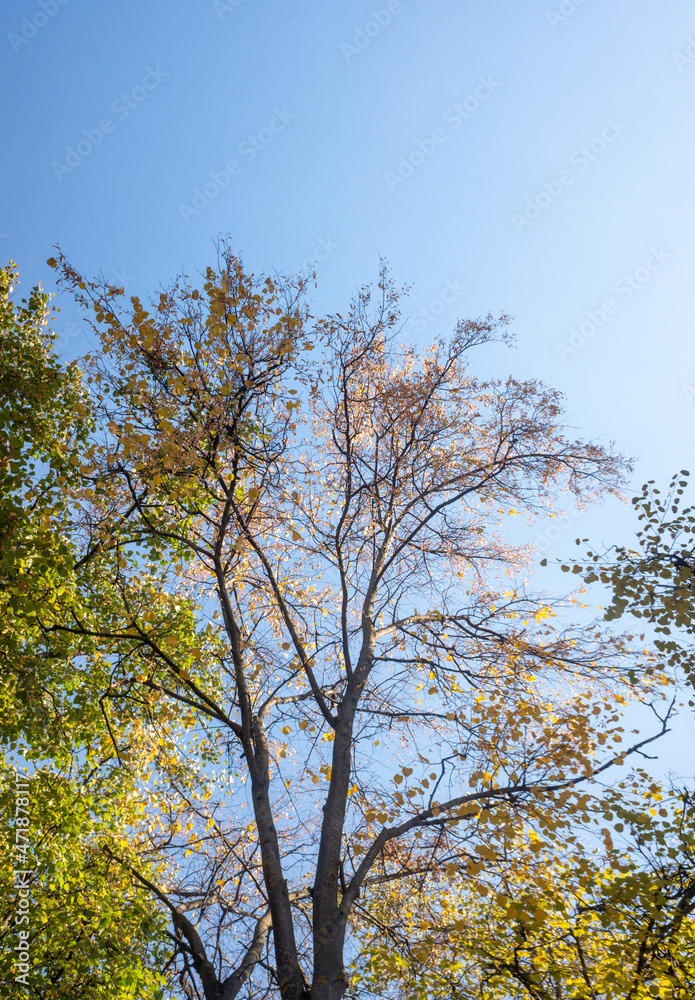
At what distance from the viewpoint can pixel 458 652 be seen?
9227 mm

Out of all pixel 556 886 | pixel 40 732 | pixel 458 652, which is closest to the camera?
pixel 556 886

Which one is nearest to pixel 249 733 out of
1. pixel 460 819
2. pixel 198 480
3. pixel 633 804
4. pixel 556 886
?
pixel 460 819

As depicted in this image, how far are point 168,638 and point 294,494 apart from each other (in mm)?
3396

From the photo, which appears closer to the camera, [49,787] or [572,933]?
[572,933]

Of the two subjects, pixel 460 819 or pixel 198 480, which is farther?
pixel 198 480

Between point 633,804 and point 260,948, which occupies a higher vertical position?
point 633,804

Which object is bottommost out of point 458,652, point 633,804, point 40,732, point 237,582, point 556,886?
point 556,886

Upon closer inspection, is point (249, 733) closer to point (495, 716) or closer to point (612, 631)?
point (495, 716)

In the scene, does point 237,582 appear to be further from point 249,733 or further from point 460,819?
point 460,819

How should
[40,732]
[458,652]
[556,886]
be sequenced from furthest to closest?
1. [458,652]
2. [40,732]
3. [556,886]

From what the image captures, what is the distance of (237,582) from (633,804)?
6.13 m

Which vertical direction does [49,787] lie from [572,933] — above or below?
above

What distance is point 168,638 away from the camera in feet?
31.3

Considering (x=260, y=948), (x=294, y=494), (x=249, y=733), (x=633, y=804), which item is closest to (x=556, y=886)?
(x=633, y=804)
